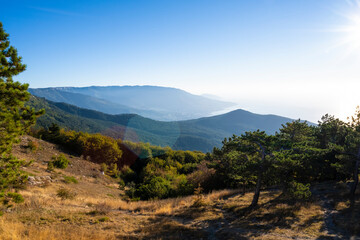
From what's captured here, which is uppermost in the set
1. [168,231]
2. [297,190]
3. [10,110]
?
[10,110]

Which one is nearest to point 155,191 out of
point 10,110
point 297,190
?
point 297,190

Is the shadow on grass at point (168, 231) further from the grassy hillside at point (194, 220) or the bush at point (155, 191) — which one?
the bush at point (155, 191)

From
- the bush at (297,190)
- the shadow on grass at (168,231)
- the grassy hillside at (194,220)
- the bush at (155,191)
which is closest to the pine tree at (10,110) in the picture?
the grassy hillside at (194,220)

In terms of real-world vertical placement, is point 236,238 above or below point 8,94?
below

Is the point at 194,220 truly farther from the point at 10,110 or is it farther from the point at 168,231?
the point at 10,110

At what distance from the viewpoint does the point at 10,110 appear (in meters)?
7.59

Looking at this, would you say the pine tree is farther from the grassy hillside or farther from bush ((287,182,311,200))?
bush ((287,182,311,200))

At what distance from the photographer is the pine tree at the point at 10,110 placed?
7.19m

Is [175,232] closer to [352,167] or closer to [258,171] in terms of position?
[258,171]

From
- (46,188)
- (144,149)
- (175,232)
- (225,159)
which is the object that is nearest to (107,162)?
(144,149)

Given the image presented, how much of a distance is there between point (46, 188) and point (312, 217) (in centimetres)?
2303

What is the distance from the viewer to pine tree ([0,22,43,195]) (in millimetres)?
7192

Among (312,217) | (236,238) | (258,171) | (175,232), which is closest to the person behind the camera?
(236,238)

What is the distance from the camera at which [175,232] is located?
1044cm
